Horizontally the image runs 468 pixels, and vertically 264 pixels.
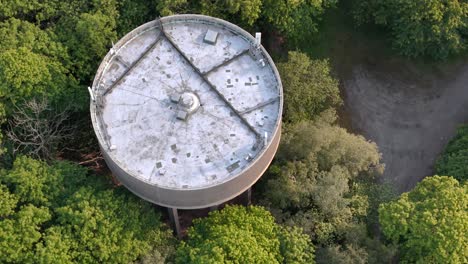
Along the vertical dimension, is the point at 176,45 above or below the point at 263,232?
above

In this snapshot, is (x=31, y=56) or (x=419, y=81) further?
(x=419, y=81)

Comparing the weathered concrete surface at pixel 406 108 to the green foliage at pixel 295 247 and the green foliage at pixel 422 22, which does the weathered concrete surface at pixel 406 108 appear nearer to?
the green foliage at pixel 422 22

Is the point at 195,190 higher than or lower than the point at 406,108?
lower

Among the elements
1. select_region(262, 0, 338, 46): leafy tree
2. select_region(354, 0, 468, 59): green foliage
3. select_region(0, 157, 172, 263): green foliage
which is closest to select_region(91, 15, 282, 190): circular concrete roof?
select_region(0, 157, 172, 263): green foliage

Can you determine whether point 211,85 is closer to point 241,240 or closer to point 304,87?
point 304,87

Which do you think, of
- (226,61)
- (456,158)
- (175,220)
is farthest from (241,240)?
(456,158)

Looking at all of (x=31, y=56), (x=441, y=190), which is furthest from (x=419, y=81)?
(x=31, y=56)

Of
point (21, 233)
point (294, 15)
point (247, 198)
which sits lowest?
point (21, 233)

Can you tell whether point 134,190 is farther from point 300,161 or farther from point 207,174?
point 300,161
